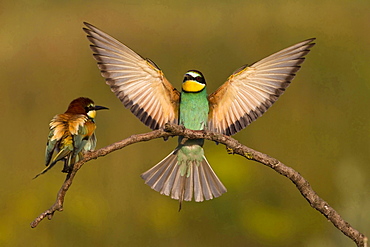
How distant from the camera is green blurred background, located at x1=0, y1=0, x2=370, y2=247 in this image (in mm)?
4730

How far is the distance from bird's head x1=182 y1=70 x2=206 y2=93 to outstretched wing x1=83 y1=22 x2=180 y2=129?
2.3 inches

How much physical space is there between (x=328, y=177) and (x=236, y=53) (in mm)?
1502

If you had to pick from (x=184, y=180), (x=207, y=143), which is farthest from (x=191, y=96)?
(x=207, y=143)

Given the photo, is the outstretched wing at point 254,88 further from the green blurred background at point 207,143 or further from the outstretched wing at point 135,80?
the green blurred background at point 207,143

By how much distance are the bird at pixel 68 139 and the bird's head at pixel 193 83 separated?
1.34 ft

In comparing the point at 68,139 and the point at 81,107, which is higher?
the point at 81,107

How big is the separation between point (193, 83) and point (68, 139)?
0.62 metres

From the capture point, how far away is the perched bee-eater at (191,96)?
2926mm

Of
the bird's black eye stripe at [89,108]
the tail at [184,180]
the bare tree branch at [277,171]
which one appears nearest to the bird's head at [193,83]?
the tail at [184,180]

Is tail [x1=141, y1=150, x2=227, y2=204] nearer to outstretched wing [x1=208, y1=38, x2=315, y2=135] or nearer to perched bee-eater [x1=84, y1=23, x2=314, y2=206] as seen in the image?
perched bee-eater [x1=84, y1=23, x2=314, y2=206]

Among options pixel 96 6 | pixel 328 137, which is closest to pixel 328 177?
pixel 328 137

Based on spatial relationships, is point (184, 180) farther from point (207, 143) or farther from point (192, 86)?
point (207, 143)

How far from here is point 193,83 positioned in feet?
9.96

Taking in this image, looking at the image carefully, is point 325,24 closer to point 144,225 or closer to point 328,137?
point 328,137
